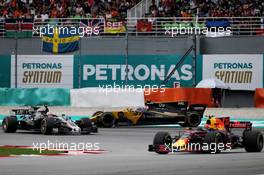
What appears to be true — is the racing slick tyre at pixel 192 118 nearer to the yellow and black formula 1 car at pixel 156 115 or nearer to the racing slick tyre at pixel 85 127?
the yellow and black formula 1 car at pixel 156 115

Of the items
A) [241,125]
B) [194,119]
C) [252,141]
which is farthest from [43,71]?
[252,141]

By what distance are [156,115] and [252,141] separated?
11.5m

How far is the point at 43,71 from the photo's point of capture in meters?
38.2

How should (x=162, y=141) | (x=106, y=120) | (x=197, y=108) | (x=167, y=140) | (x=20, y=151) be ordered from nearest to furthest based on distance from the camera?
1. (x=162, y=141)
2. (x=167, y=140)
3. (x=20, y=151)
4. (x=106, y=120)
5. (x=197, y=108)

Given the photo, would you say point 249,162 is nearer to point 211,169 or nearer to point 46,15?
point 211,169

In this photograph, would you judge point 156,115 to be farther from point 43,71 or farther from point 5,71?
point 5,71

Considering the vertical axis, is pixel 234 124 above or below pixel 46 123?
above

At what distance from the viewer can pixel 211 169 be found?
44.7 ft

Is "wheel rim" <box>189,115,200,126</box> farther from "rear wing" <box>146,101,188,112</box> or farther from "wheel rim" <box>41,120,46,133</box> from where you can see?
"wheel rim" <box>41,120,46,133</box>

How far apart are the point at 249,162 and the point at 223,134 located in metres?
2.59

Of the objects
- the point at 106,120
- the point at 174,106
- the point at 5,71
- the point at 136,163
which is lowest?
the point at 106,120

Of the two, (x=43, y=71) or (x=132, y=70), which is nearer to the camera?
(x=132, y=70)

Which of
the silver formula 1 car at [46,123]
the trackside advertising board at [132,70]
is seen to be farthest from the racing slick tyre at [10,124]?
the trackside advertising board at [132,70]

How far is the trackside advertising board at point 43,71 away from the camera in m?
37.8
